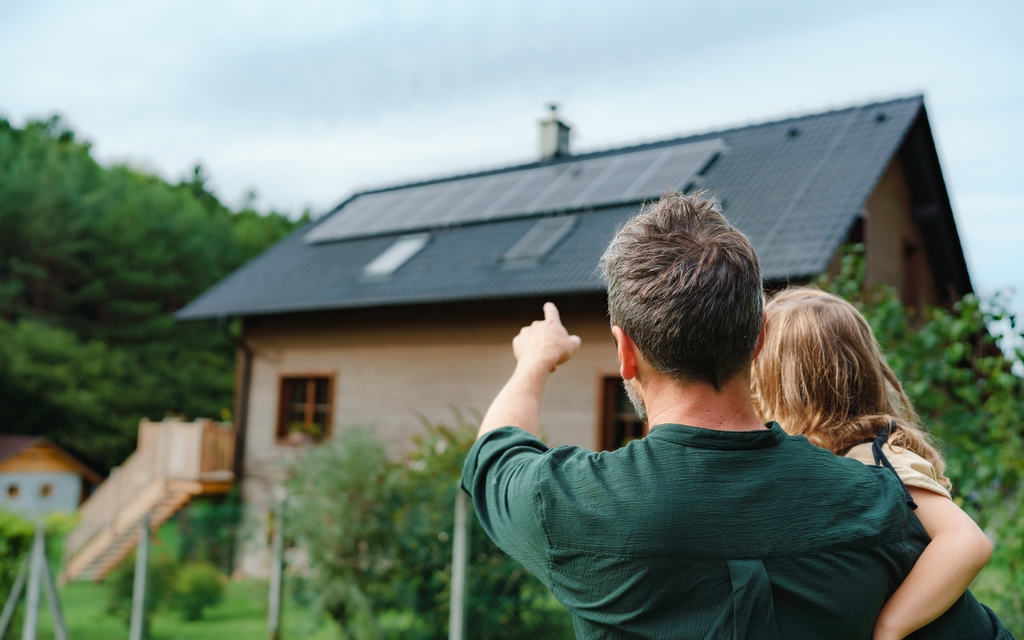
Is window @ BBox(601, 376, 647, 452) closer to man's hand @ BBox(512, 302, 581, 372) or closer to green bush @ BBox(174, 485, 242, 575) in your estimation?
green bush @ BBox(174, 485, 242, 575)

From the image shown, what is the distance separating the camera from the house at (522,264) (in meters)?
11.3

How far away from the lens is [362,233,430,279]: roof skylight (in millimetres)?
13945

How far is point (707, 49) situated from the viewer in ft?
58.3

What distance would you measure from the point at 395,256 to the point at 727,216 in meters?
5.72

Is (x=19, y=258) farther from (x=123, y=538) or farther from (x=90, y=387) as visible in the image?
(x=123, y=538)

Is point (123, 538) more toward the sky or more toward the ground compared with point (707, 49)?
more toward the ground

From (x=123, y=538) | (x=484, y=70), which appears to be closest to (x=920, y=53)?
(x=123, y=538)

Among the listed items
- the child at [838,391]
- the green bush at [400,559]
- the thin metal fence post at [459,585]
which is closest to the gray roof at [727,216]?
the green bush at [400,559]

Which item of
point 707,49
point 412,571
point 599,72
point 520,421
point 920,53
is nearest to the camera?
point 520,421

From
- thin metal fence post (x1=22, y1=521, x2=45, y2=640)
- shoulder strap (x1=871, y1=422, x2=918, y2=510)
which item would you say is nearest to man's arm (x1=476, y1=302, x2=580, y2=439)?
shoulder strap (x1=871, y1=422, x2=918, y2=510)

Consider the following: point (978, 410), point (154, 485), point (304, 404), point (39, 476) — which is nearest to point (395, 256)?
point (304, 404)

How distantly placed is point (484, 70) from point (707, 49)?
38.3ft

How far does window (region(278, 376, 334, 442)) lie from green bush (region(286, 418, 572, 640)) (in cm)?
644

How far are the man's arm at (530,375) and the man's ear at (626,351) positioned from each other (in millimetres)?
150
